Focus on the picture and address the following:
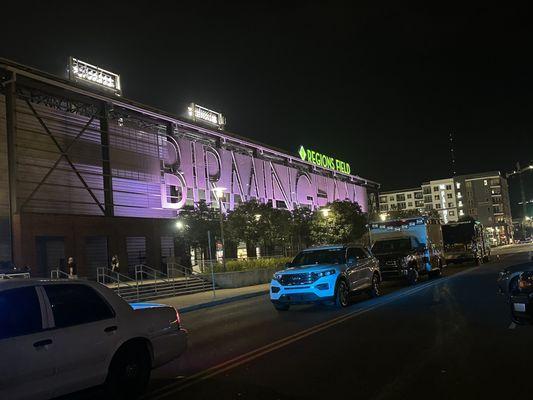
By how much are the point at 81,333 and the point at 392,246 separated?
18.0 m

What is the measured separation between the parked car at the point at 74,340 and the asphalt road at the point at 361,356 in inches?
23.1

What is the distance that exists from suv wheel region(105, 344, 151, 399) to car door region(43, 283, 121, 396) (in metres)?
0.23

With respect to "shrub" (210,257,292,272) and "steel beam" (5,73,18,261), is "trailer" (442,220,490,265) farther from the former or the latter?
"steel beam" (5,73,18,261)

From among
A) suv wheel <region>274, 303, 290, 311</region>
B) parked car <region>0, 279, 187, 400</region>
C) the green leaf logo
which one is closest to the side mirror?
suv wheel <region>274, 303, 290, 311</region>

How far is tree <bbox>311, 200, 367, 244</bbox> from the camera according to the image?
4794 centimetres

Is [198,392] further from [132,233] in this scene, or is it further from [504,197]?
[504,197]

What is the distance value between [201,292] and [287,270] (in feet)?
44.2

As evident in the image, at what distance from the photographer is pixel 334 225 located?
1901 inches

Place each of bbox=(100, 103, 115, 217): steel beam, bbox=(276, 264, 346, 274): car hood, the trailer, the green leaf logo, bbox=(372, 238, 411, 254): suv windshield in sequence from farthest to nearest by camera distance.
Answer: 1. the green leaf logo
2. bbox=(100, 103, 115, 217): steel beam
3. the trailer
4. bbox=(372, 238, 411, 254): suv windshield
5. bbox=(276, 264, 346, 274): car hood

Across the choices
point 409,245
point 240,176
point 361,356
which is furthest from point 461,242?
point 361,356

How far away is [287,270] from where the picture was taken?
48.1 feet

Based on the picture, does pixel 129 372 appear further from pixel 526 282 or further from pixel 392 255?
pixel 392 255

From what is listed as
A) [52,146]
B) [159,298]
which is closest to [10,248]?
[52,146]

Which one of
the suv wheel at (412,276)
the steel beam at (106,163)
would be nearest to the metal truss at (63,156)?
the steel beam at (106,163)
